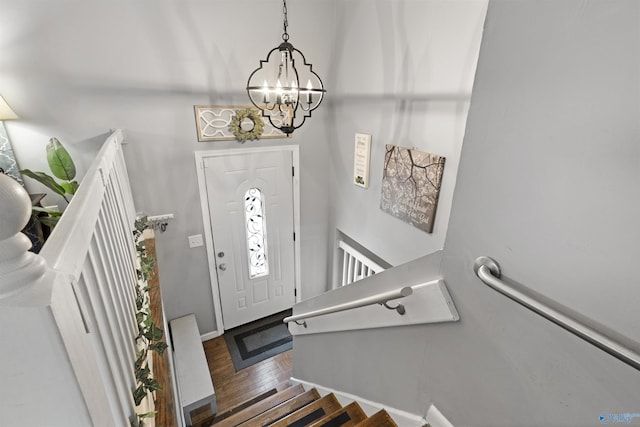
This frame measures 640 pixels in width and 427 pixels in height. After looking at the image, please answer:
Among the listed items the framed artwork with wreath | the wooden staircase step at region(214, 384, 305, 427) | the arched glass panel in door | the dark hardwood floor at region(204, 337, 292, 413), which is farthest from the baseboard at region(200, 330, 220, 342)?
the framed artwork with wreath

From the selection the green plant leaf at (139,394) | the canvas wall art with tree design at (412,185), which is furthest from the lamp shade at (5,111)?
the canvas wall art with tree design at (412,185)

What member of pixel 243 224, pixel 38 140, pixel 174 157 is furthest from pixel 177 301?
pixel 38 140

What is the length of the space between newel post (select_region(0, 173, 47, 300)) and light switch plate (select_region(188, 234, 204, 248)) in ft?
9.52

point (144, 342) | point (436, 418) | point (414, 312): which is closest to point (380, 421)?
point (436, 418)

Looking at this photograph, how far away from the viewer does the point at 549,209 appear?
65cm

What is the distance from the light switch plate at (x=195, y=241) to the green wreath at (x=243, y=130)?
1.13 metres

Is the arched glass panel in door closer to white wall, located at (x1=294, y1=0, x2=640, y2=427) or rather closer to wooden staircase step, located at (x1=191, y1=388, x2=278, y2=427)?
wooden staircase step, located at (x1=191, y1=388, x2=278, y2=427)

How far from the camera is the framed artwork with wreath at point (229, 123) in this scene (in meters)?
2.88

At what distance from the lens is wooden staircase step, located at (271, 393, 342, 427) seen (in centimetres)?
188

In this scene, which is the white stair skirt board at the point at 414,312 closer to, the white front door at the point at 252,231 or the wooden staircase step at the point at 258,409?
the wooden staircase step at the point at 258,409

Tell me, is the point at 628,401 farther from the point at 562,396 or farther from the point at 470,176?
the point at 470,176

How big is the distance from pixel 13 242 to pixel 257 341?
3.67m

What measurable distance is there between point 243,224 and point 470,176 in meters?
2.96

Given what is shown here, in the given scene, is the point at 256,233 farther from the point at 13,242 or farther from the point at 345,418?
the point at 13,242
